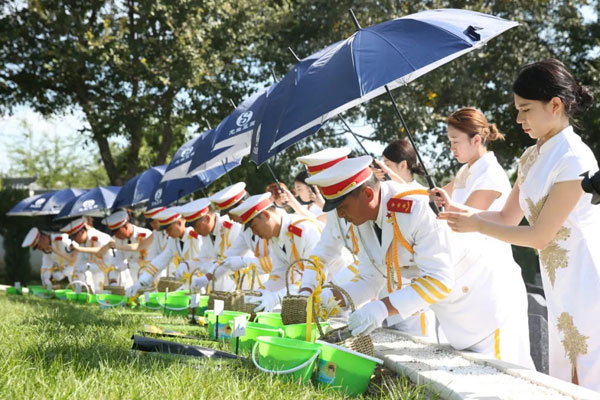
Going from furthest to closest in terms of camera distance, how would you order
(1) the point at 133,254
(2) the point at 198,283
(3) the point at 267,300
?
1. (1) the point at 133,254
2. (2) the point at 198,283
3. (3) the point at 267,300

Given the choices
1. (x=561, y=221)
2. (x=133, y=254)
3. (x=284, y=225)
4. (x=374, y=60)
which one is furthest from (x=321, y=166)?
(x=133, y=254)

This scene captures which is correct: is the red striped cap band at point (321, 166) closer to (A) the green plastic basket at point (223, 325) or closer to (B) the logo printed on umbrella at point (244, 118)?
(A) the green plastic basket at point (223, 325)

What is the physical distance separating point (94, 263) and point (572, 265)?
35.1 ft

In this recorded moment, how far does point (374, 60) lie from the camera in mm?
3811

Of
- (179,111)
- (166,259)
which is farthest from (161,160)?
(166,259)

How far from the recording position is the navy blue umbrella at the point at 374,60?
370 cm

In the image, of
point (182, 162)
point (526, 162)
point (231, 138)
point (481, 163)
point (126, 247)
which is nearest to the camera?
point (526, 162)

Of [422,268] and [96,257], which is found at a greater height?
[422,268]

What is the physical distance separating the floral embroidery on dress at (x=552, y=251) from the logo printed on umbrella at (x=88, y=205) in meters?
11.3

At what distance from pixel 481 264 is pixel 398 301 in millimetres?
629

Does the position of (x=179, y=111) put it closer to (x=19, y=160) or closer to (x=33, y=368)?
(x=33, y=368)

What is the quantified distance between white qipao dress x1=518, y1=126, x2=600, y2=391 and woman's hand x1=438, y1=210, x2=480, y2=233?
26 centimetres

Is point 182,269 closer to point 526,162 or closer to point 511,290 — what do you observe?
point 511,290

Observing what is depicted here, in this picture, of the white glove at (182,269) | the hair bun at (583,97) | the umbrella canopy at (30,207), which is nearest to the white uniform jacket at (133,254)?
the white glove at (182,269)
